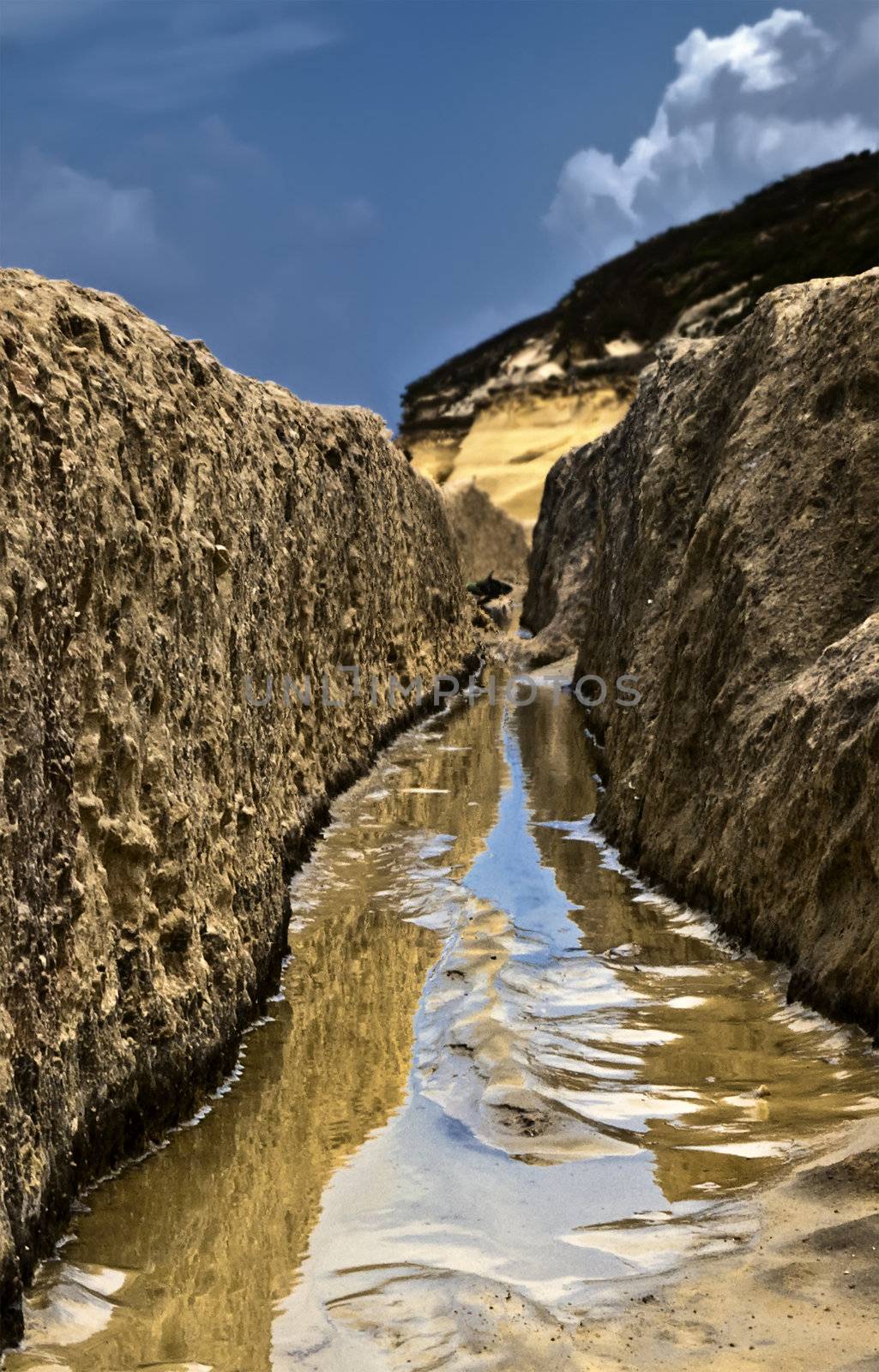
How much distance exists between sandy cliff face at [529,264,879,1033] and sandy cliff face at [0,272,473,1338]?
2.70m

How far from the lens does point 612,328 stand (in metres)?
64.7

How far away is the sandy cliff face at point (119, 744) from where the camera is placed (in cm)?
477

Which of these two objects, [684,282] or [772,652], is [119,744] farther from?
[684,282]

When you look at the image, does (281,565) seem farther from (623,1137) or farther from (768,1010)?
(623,1137)

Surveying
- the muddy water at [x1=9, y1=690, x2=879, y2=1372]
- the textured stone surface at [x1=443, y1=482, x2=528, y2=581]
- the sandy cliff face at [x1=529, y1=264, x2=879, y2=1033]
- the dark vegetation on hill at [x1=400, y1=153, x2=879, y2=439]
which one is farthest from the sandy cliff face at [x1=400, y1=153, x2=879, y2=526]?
the muddy water at [x1=9, y1=690, x2=879, y2=1372]

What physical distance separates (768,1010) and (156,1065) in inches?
111

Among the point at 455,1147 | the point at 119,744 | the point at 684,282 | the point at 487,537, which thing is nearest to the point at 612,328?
the point at 684,282

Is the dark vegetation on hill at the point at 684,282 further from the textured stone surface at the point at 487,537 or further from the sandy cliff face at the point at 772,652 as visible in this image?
the sandy cliff face at the point at 772,652

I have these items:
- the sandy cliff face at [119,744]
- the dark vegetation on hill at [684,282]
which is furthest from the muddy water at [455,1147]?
the dark vegetation on hill at [684,282]

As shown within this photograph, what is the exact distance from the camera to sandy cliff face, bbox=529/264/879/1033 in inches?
271

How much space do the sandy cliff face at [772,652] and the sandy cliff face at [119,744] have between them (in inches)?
106

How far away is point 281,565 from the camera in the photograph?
458 inches

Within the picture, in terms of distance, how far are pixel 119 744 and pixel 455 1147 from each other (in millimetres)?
2078

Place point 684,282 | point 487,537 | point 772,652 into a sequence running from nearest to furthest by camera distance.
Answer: point 772,652
point 487,537
point 684,282
